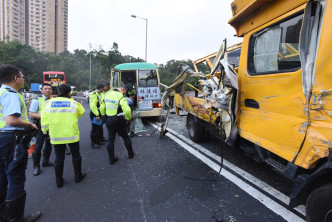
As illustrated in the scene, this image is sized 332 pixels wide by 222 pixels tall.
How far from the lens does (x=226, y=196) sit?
2.59 metres

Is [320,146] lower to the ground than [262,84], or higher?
lower

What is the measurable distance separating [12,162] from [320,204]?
3090mm

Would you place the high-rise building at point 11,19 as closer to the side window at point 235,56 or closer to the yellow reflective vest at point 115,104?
the yellow reflective vest at point 115,104

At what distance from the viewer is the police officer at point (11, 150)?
2.07 meters

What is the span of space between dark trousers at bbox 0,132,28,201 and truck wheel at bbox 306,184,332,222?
299 cm

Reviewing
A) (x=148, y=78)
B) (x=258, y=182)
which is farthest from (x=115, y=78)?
(x=258, y=182)

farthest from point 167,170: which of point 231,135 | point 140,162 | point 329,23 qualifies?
point 329,23

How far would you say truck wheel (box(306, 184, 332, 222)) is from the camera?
1.46 m

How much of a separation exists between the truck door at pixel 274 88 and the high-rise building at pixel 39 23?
9968 cm

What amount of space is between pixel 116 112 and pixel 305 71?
10.3 ft

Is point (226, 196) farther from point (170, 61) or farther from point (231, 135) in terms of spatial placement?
point (170, 61)

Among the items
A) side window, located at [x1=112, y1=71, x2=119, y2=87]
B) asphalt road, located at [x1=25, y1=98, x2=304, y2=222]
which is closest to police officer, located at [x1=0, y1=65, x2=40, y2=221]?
asphalt road, located at [x1=25, y1=98, x2=304, y2=222]

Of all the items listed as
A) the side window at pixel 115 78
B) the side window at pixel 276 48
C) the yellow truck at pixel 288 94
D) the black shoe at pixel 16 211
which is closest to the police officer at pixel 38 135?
the black shoe at pixel 16 211

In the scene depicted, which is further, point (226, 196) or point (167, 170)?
point (167, 170)
